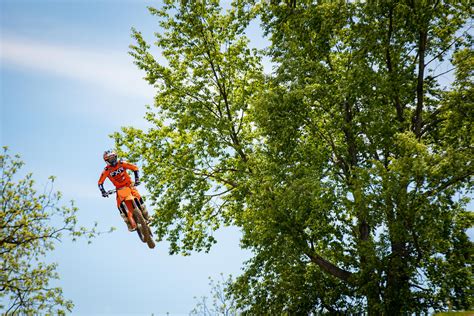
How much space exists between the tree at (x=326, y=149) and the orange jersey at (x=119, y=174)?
15.2 feet

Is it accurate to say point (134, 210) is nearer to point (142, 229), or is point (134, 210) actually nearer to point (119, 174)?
point (142, 229)

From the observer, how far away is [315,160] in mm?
17234

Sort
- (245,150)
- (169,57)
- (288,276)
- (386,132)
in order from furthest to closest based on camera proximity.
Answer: (169,57) → (245,150) → (288,276) → (386,132)

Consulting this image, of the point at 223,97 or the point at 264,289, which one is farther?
the point at 223,97

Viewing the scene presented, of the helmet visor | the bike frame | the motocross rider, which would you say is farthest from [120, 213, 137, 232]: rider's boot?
the helmet visor

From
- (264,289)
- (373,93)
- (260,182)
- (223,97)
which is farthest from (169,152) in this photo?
(373,93)

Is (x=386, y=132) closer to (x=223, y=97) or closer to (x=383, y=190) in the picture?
(x=383, y=190)

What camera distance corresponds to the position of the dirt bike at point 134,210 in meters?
12.6

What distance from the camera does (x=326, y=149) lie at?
18.2 m

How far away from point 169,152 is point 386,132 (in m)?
8.87

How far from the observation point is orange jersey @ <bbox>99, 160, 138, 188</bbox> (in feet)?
42.4

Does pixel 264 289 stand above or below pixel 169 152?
below

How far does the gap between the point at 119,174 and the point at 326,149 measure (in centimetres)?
858

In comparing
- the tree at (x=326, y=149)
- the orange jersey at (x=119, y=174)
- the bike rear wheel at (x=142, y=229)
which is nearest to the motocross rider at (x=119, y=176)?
the orange jersey at (x=119, y=174)
